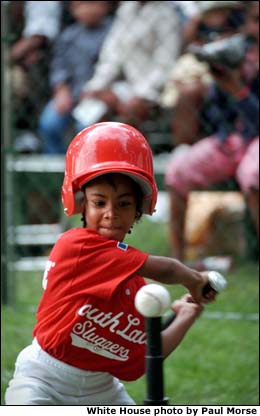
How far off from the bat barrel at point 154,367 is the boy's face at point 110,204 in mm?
706

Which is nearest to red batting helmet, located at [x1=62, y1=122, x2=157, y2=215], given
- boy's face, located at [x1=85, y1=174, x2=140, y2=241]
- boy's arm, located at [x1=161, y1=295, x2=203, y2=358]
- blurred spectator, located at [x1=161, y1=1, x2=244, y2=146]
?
boy's face, located at [x1=85, y1=174, x2=140, y2=241]

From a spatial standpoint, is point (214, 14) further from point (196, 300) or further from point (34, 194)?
point (196, 300)

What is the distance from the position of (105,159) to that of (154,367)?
33.1 inches

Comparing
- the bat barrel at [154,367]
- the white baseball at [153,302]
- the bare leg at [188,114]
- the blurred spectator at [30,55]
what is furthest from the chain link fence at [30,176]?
the white baseball at [153,302]

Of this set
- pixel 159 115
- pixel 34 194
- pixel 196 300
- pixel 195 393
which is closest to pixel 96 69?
pixel 159 115

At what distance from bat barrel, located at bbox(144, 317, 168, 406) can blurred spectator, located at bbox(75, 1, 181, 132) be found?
4.57 m

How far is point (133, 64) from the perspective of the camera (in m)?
7.80

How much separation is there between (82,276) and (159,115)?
14.2 feet

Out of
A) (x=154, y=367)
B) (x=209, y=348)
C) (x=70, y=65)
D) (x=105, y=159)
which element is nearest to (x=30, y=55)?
(x=70, y=65)

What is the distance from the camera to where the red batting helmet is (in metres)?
3.55

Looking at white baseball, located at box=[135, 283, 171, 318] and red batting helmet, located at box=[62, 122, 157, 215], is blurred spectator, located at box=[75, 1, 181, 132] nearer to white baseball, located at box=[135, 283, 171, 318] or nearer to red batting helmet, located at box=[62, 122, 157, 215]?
red batting helmet, located at box=[62, 122, 157, 215]

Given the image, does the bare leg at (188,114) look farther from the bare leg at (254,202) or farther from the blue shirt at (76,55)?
the bare leg at (254,202)

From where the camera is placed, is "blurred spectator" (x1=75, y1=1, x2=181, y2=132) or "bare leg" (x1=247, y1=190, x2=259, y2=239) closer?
"bare leg" (x1=247, y1=190, x2=259, y2=239)

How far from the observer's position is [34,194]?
862 cm
